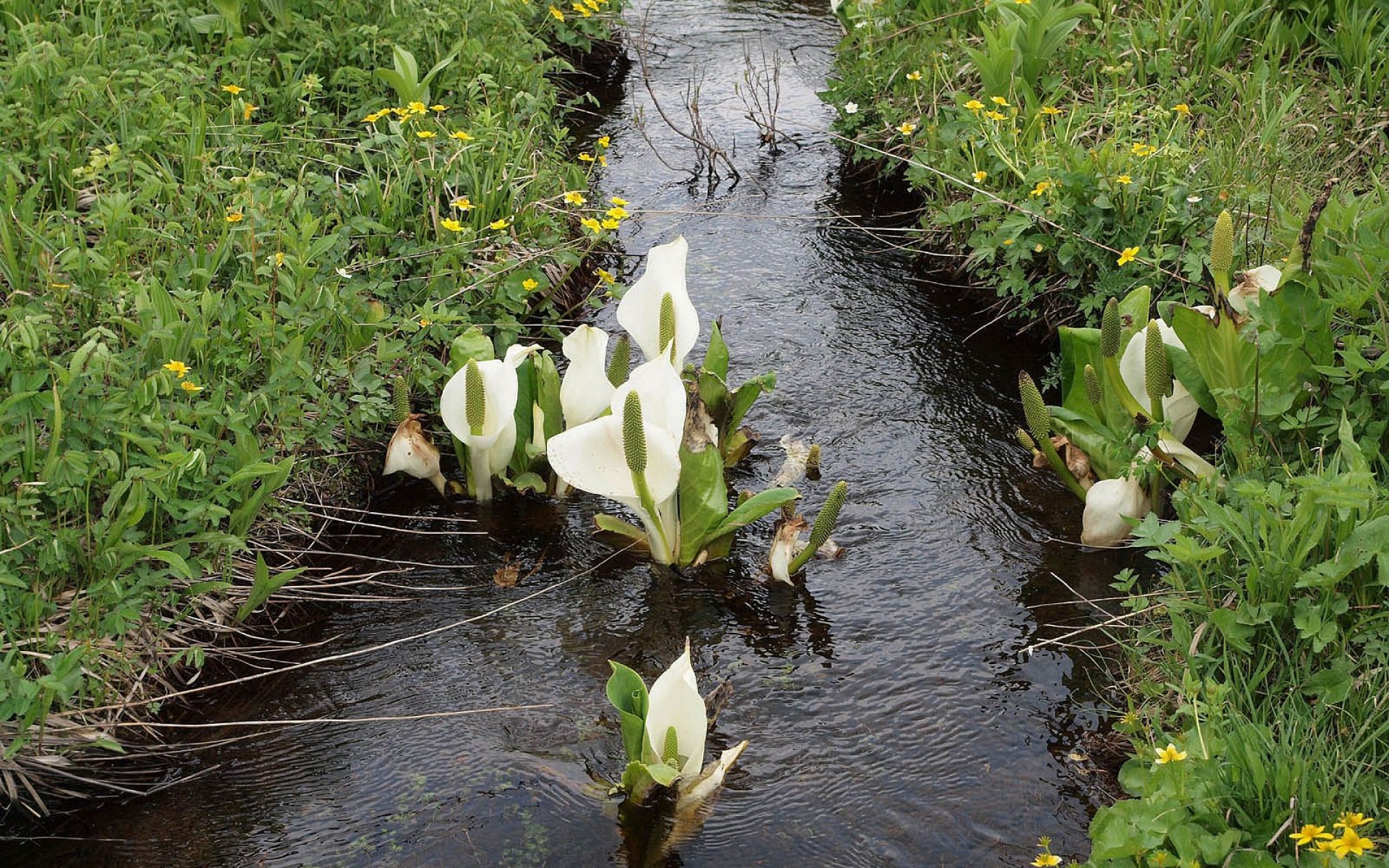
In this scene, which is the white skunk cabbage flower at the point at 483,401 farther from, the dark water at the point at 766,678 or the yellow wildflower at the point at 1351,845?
the yellow wildflower at the point at 1351,845

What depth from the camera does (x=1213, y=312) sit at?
11.7 feet

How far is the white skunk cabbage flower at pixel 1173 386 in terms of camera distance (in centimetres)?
357

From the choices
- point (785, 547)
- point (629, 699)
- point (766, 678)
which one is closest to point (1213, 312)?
point (785, 547)

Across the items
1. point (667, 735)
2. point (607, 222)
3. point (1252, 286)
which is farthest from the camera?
point (607, 222)

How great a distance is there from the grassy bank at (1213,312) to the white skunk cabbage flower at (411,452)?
181 centimetres

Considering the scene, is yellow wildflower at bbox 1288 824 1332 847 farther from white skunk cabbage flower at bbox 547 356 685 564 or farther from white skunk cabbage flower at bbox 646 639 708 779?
white skunk cabbage flower at bbox 547 356 685 564

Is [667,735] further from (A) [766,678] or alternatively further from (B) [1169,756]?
(B) [1169,756]

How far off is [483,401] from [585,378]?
0.34 metres

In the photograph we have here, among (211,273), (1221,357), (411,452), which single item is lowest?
(411,452)

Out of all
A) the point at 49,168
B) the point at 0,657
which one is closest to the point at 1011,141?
the point at 49,168

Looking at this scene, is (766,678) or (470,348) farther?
(470,348)

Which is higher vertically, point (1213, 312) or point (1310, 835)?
point (1213, 312)

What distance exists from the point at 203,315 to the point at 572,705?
1.42m

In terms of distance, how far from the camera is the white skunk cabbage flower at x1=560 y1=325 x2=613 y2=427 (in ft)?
12.4
